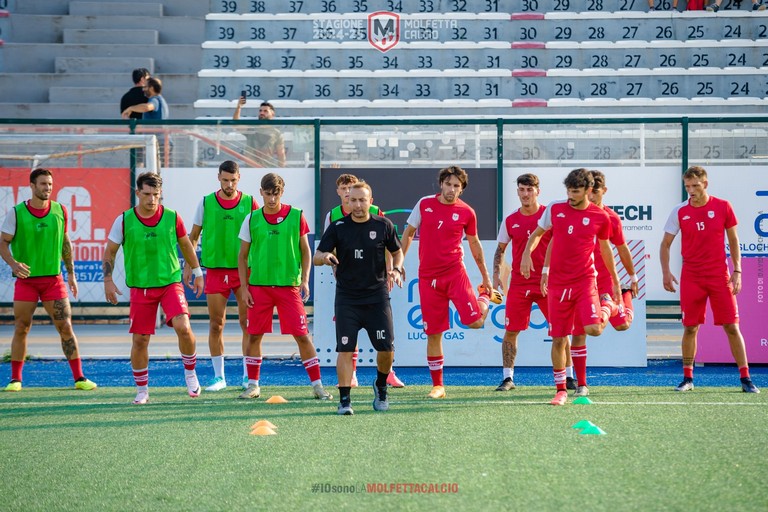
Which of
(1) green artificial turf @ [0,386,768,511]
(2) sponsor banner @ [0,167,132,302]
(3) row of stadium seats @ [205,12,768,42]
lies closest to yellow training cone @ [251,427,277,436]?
(1) green artificial turf @ [0,386,768,511]

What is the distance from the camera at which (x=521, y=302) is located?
9469mm

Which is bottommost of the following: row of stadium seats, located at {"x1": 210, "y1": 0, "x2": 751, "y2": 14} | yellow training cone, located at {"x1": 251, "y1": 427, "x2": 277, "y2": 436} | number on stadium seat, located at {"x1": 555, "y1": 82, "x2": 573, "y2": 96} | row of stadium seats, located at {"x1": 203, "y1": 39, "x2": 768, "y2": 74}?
yellow training cone, located at {"x1": 251, "y1": 427, "x2": 277, "y2": 436}

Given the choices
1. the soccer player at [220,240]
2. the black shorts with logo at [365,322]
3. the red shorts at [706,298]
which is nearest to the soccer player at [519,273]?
the red shorts at [706,298]

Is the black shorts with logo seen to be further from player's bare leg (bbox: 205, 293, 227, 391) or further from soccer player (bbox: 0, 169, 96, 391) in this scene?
soccer player (bbox: 0, 169, 96, 391)

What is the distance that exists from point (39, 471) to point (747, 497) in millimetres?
3826

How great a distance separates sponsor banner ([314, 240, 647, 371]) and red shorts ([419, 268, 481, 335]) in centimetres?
209

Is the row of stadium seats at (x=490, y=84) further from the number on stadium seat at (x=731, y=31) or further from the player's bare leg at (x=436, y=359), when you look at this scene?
the player's bare leg at (x=436, y=359)

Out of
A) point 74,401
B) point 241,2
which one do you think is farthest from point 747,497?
point 241,2

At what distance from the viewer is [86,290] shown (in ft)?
43.7

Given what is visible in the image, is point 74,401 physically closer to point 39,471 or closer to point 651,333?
point 39,471

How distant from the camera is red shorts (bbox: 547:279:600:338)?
26.9ft

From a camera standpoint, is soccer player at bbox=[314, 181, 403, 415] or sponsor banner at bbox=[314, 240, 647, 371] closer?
soccer player at bbox=[314, 181, 403, 415]

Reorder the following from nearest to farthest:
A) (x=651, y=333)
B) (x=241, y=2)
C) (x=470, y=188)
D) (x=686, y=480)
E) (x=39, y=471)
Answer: (x=686, y=480), (x=39, y=471), (x=470, y=188), (x=651, y=333), (x=241, y=2)

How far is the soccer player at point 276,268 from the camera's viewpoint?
28.5 feet
